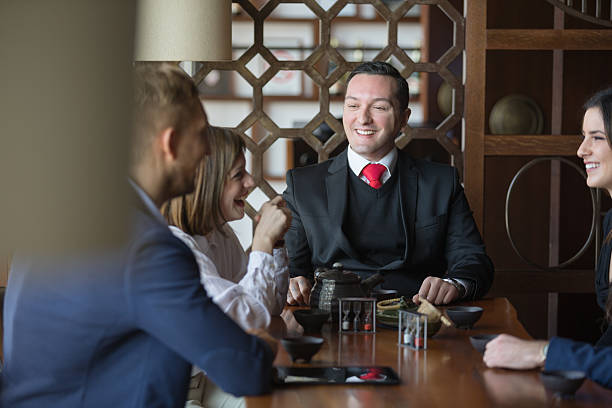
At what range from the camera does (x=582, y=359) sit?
144cm

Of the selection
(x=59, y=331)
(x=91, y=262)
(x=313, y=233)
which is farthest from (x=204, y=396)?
(x=91, y=262)

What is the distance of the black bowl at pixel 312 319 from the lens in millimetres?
1855

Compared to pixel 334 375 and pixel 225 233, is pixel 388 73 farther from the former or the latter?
pixel 334 375

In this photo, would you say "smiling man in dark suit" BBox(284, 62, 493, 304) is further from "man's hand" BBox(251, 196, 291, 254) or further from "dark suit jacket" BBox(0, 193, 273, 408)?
"dark suit jacket" BBox(0, 193, 273, 408)

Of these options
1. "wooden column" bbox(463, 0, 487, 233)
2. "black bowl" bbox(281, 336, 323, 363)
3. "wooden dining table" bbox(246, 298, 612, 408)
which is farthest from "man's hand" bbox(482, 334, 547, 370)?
"wooden column" bbox(463, 0, 487, 233)

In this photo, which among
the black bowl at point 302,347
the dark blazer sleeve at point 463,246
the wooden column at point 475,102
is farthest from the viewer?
the wooden column at point 475,102

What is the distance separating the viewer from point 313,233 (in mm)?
2803

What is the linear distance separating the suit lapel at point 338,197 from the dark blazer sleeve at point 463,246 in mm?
375

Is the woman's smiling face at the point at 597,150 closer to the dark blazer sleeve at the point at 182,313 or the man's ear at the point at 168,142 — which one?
the dark blazer sleeve at the point at 182,313

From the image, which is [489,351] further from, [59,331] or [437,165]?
[437,165]

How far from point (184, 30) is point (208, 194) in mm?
1078

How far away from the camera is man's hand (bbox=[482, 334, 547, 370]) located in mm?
1504

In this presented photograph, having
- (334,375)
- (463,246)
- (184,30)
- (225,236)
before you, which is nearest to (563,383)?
(334,375)

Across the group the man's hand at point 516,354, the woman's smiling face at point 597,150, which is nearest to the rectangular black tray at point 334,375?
the man's hand at point 516,354
